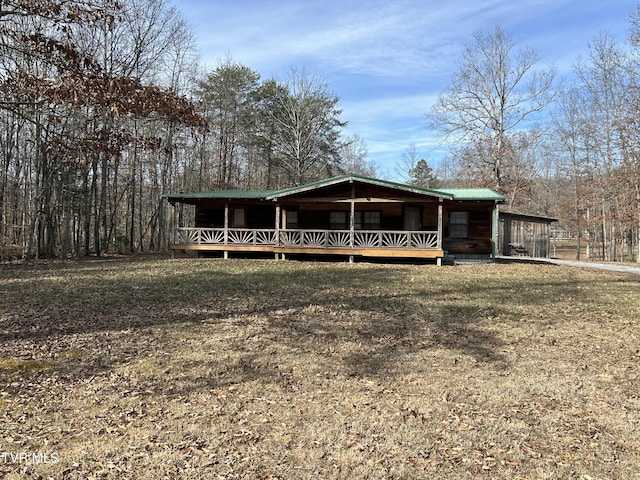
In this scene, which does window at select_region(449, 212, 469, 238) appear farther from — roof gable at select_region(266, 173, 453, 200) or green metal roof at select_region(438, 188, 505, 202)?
roof gable at select_region(266, 173, 453, 200)

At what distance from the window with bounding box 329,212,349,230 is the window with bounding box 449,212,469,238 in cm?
505

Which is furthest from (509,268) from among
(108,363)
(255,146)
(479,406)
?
(255,146)

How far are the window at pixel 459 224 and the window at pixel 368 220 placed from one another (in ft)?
11.3

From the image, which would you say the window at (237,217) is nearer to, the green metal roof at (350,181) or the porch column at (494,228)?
the green metal roof at (350,181)

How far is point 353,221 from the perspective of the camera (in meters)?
17.9

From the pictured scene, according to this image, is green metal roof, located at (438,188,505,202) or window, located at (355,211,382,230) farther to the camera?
window, located at (355,211,382,230)

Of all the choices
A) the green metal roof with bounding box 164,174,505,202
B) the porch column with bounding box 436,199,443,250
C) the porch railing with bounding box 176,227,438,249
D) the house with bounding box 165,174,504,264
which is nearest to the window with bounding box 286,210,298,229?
the house with bounding box 165,174,504,264

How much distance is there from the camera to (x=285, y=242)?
18719 millimetres

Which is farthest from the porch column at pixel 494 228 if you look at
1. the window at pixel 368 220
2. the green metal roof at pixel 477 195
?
the window at pixel 368 220

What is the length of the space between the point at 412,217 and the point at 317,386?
15.8 meters

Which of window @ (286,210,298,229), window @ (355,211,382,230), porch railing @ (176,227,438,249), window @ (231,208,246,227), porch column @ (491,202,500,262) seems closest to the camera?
porch railing @ (176,227,438,249)

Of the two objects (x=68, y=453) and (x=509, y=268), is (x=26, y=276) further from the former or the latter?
(x=509, y=268)

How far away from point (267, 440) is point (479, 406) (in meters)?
2.21

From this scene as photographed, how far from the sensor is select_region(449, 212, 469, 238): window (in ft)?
64.2
